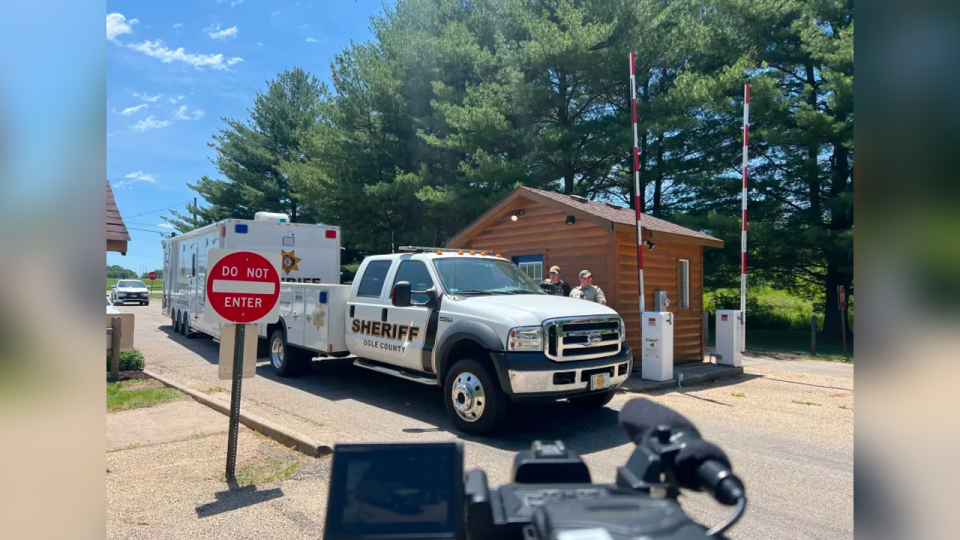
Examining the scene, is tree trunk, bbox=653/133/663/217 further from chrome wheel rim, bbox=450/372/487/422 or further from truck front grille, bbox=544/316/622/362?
chrome wheel rim, bbox=450/372/487/422

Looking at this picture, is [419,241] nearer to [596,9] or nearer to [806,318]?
[596,9]

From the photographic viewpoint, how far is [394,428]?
21.8ft

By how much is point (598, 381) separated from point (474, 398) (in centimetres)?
138

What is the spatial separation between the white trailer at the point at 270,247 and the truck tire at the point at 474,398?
17.4 ft

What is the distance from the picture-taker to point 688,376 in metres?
10.2

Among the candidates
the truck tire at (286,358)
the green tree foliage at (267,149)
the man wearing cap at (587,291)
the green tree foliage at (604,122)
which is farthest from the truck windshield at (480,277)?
the green tree foliage at (267,149)

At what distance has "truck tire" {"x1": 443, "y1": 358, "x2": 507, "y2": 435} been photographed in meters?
6.23

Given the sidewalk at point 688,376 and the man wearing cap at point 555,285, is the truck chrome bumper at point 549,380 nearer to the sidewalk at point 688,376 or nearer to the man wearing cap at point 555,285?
the sidewalk at point 688,376

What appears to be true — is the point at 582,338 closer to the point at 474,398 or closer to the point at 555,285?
the point at 474,398

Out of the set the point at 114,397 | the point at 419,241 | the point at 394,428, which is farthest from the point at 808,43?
the point at 114,397

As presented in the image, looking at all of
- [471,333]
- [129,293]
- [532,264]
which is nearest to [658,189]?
[532,264]

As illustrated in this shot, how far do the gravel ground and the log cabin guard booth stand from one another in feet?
23.3

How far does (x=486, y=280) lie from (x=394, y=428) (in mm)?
2286
